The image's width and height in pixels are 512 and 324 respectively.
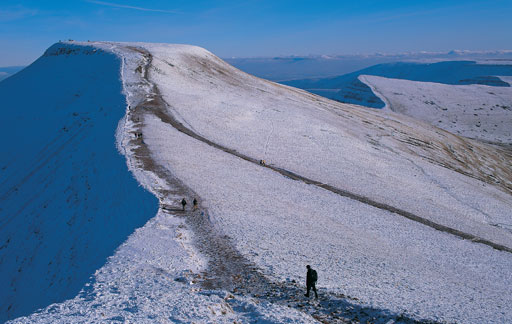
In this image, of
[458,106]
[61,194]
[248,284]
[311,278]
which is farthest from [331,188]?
[458,106]

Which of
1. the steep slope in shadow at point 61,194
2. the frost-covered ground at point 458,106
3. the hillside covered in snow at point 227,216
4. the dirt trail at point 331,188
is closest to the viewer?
the hillside covered in snow at point 227,216

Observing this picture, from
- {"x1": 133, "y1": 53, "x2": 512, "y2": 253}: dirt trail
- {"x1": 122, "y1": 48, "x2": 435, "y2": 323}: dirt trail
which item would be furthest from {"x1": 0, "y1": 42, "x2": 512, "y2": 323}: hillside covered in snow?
{"x1": 133, "y1": 53, "x2": 512, "y2": 253}: dirt trail

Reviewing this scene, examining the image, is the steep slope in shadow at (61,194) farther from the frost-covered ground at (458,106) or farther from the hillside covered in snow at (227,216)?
the frost-covered ground at (458,106)

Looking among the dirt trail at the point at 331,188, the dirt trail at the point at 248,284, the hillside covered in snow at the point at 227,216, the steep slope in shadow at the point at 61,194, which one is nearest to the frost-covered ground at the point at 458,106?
the hillside covered in snow at the point at 227,216

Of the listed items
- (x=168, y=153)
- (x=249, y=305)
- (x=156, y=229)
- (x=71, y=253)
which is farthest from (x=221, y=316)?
(x=168, y=153)

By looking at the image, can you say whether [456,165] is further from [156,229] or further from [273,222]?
[156,229]

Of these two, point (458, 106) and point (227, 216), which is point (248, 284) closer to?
point (227, 216)
